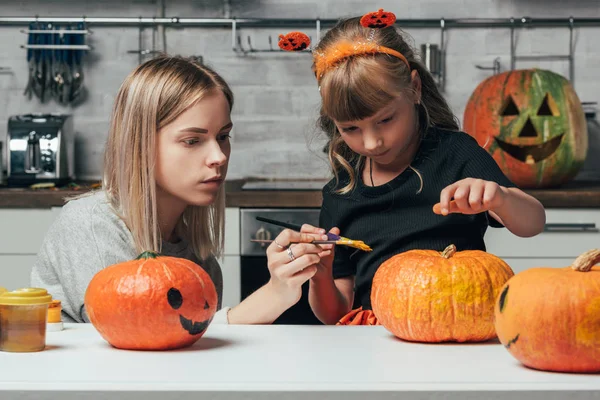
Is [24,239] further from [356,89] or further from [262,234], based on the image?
[356,89]

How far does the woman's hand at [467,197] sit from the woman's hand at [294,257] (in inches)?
7.6

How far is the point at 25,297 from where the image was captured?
922 millimetres

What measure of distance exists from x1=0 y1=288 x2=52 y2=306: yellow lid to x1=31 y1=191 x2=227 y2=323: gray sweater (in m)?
0.41

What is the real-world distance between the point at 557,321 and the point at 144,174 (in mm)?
830

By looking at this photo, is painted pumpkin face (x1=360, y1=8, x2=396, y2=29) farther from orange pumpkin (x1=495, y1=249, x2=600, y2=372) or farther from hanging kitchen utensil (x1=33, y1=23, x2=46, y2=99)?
hanging kitchen utensil (x1=33, y1=23, x2=46, y2=99)

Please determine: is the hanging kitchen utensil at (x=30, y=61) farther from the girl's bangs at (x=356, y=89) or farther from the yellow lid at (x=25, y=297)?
the yellow lid at (x=25, y=297)

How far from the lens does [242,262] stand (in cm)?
257

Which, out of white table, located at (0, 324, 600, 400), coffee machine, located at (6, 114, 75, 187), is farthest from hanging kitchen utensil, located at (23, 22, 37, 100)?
white table, located at (0, 324, 600, 400)

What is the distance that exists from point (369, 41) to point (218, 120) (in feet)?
1.08

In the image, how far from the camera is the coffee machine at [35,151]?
2.83 meters

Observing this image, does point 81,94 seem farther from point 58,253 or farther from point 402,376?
point 402,376

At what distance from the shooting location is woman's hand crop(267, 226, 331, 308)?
3.81 ft

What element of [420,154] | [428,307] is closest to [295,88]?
[420,154]

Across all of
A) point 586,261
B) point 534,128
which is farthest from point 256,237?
point 586,261
